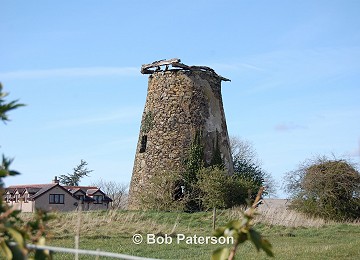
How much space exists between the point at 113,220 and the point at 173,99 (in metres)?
8.79

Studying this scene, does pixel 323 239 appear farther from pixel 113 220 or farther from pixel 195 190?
pixel 195 190

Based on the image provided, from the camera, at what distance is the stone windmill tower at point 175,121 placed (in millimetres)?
24531

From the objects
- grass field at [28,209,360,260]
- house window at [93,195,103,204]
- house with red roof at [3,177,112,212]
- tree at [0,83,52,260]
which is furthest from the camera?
house window at [93,195,103,204]

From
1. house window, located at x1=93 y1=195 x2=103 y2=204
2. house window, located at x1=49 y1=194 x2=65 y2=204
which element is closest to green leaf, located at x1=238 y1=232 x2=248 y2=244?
house window, located at x1=49 y1=194 x2=65 y2=204

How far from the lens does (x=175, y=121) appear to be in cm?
2469

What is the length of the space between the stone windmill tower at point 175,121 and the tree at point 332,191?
4.11m

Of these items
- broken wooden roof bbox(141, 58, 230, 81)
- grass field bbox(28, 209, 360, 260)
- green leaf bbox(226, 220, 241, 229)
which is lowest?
grass field bbox(28, 209, 360, 260)

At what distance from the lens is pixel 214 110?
25.7m

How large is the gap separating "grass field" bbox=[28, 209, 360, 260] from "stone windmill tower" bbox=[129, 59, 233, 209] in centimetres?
433

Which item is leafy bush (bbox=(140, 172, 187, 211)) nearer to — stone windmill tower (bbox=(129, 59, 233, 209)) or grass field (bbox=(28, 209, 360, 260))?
stone windmill tower (bbox=(129, 59, 233, 209))

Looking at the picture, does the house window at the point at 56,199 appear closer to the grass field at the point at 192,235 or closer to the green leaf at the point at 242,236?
the grass field at the point at 192,235

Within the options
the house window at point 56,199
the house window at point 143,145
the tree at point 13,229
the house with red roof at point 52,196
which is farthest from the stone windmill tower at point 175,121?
the tree at point 13,229

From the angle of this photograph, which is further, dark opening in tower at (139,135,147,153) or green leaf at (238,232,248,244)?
dark opening in tower at (139,135,147,153)

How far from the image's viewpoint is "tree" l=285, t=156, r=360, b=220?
22500mm
